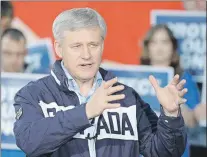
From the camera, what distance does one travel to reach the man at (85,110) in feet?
8.73

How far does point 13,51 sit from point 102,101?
3.01 metres

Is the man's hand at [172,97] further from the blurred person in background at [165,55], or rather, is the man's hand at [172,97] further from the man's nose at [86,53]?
the blurred person in background at [165,55]

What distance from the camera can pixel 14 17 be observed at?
602 centimetres

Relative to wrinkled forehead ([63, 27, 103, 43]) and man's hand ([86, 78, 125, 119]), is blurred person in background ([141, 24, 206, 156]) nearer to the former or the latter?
wrinkled forehead ([63, 27, 103, 43])

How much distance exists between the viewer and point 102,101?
2607 millimetres

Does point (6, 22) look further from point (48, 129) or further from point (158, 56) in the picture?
point (48, 129)

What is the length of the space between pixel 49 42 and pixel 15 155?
1862mm

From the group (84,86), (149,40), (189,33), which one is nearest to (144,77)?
(149,40)

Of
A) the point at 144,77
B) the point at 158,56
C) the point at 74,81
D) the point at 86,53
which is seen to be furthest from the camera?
the point at 158,56

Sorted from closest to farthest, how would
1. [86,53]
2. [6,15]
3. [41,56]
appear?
[86,53] → [6,15] → [41,56]

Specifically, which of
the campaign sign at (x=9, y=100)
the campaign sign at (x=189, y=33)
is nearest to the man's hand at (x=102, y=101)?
the campaign sign at (x=9, y=100)

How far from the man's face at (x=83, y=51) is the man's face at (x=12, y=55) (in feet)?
8.62

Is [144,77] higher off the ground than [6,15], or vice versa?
[6,15]

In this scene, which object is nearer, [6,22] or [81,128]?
[81,128]
